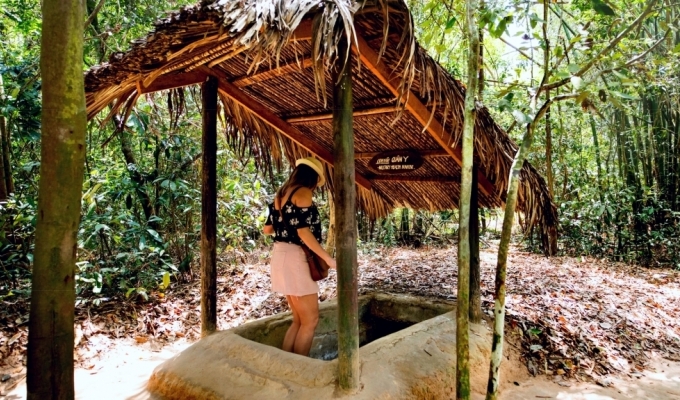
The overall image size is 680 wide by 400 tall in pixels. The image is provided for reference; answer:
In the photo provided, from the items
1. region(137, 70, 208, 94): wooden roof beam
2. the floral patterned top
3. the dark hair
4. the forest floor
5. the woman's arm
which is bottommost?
the forest floor

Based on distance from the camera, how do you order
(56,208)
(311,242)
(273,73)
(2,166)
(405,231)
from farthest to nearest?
(405,231) → (2,166) → (273,73) → (311,242) → (56,208)

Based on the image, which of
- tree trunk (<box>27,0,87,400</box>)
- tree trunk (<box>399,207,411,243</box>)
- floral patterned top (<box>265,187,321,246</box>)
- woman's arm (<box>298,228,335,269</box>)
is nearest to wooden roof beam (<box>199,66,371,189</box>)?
floral patterned top (<box>265,187,321,246</box>)

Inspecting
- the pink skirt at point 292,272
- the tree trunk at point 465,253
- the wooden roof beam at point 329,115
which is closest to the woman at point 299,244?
the pink skirt at point 292,272

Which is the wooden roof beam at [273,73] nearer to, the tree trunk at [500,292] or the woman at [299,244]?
the woman at [299,244]

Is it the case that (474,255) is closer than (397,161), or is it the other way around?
(474,255)

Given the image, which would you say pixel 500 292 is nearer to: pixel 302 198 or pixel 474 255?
pixel 474 255

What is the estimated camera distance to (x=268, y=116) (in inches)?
152

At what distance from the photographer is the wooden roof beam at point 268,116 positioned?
11.2 ft

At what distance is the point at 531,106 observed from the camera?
2.47m

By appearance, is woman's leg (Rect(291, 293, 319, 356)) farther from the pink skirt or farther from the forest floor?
the forest floor

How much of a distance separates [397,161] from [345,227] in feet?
5.77

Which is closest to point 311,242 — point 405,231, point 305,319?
point 305,319

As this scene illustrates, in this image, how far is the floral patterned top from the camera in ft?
9.19

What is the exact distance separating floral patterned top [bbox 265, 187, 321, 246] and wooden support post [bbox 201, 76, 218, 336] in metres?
0.73
